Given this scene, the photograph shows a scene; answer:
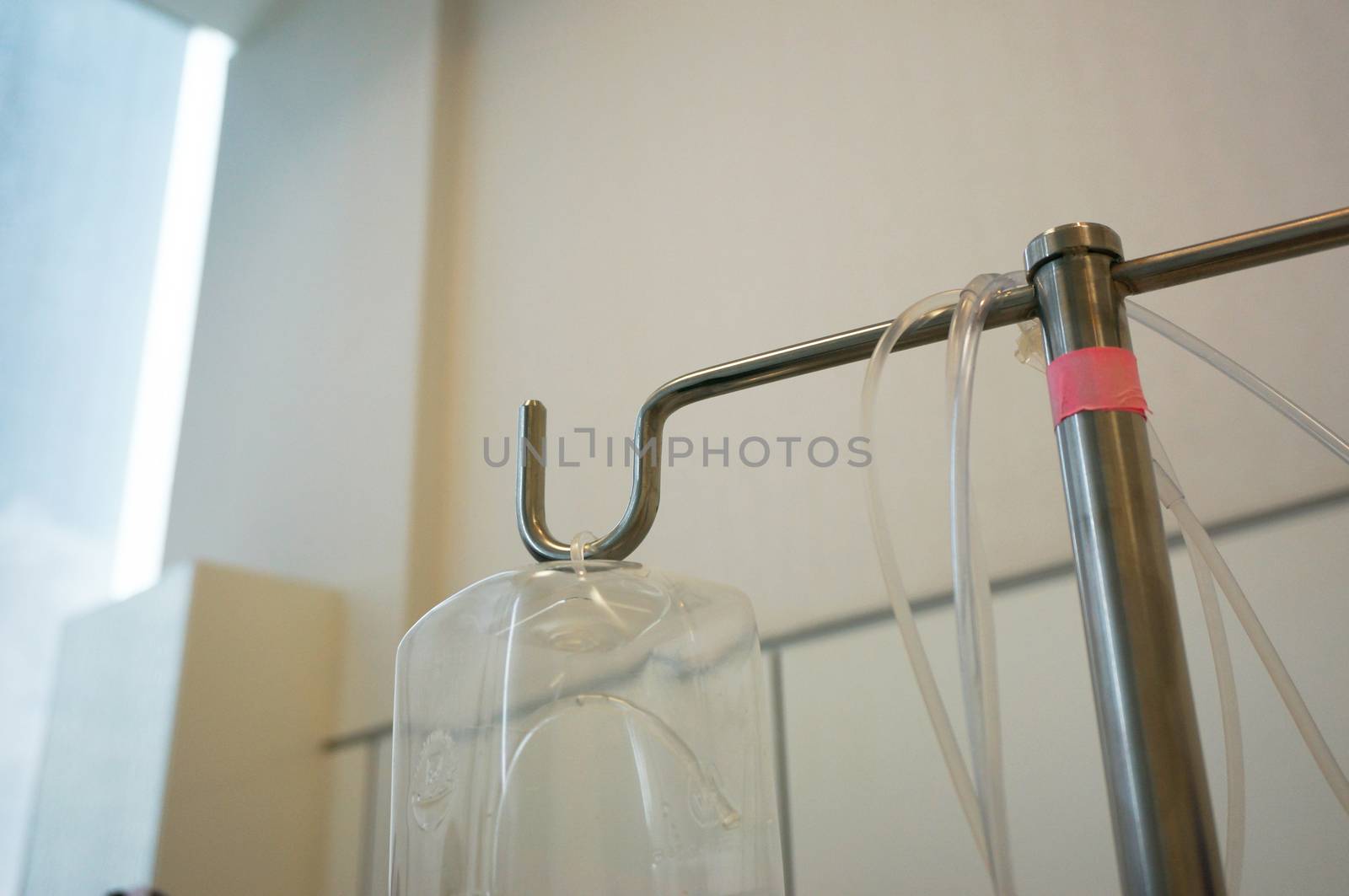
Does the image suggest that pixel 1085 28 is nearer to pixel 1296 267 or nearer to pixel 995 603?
pixel 1296 267

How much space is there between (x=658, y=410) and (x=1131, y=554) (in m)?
0.24

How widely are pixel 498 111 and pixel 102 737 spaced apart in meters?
1.02

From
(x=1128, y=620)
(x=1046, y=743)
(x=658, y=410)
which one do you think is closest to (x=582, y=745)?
(x=658, y=410)

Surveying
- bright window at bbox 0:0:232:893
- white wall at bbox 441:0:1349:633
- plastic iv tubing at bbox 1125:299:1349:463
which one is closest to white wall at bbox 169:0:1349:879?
white wall at bbox 441:0:1349:633

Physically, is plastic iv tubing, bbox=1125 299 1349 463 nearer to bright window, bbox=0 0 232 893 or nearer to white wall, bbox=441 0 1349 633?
white wall, bbox=441 0 1349 633

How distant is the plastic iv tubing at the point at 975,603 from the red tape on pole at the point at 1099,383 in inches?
1.5

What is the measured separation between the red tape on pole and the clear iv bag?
0.26 metres

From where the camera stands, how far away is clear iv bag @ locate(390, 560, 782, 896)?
579 millimetres

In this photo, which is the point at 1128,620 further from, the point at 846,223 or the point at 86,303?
the point at 86,303

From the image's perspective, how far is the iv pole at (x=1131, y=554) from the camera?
1.20 feet

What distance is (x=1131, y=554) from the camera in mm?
395

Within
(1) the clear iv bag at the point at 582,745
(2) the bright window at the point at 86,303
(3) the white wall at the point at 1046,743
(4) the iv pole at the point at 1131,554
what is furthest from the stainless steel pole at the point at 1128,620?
(2) the bright window at the point at 86,303

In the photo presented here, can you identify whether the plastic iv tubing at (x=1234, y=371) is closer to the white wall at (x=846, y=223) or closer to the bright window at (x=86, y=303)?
the white wall at (x=846, y=223)

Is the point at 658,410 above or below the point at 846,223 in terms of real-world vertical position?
below
